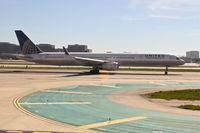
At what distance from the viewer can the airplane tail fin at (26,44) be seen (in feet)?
197

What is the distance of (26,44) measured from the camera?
6022 cm

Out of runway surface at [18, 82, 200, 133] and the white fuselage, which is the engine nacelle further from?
runway surface at [18, 82, 200, 133]

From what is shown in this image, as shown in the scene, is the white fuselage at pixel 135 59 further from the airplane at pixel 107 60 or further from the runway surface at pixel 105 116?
the runway surface at pixel 105 116

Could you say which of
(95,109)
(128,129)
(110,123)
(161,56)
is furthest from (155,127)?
(161,56)

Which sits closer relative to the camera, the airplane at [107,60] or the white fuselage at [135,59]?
the airplane at [107,60]

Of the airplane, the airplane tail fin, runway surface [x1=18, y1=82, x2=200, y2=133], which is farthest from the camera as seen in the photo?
the airplane tail fin

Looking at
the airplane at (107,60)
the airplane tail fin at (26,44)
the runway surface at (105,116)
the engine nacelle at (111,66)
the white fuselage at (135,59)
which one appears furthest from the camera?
the airplane tail fin at (26,44)

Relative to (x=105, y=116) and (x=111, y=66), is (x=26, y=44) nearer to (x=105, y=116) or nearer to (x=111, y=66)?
(x=111, y=66)

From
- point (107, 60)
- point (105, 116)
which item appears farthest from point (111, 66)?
point (105, 116)

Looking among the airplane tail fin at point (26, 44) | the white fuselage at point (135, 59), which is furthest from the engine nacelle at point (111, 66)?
the airplane tail fin at point (26, 44)

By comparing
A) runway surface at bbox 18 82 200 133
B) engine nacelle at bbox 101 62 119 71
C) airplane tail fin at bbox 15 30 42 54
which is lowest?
runway surface at bbox 18 82 200 133

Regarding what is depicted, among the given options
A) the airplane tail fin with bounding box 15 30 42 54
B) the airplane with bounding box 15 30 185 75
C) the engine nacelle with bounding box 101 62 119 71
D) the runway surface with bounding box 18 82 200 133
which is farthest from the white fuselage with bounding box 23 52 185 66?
the runway surface with bounding box 18 82 200 133

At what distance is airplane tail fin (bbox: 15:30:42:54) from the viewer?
60.0 meters

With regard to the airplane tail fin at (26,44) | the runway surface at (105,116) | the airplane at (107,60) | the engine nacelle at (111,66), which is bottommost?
the runway surface at (105,116)
